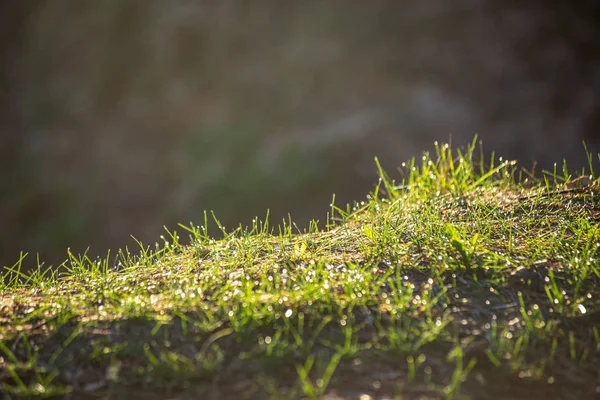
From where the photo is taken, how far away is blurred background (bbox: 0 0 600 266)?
868 centimetres

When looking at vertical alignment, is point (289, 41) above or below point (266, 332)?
above

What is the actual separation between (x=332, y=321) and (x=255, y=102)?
328 inches

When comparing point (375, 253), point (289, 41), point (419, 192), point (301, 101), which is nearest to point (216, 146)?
point (301, 101)

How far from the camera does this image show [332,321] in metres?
2.06

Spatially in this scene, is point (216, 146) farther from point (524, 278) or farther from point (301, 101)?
point (524, 278)

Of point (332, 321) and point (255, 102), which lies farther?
point (255, 102)

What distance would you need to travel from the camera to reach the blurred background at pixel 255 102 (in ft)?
28.5

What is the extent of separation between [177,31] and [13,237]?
16.1ft

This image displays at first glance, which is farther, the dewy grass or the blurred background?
the blurred background

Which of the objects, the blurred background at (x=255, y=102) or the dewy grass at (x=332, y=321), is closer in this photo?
the dewy grass at (x=332, y=321)

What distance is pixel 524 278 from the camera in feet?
7.50

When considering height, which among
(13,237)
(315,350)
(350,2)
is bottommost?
(13,237)

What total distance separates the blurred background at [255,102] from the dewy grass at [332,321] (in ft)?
17.4

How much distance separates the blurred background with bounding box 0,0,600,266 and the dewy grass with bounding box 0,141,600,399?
5308 millimetres
